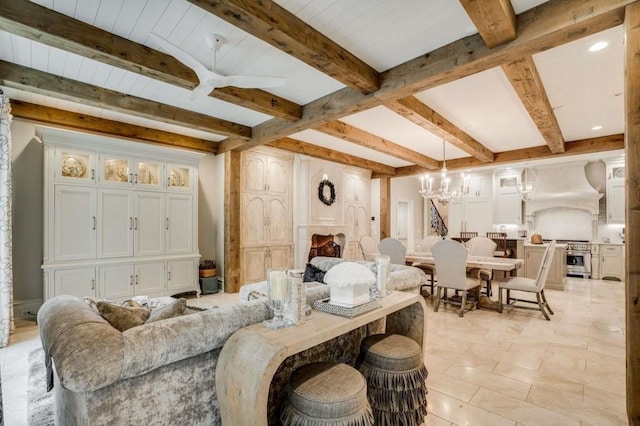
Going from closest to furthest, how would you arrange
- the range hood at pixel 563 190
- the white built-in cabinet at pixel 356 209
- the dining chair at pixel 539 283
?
the dining chair at pixel 539 283 → the range hood at pixel 563 190 → the white built-in cabinet at pixel 356 209

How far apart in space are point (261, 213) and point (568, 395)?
15.9ft

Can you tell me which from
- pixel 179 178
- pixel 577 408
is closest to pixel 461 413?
pixel 577 408

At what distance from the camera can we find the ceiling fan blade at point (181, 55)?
202 cm

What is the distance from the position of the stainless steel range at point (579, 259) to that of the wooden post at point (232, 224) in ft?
23.8

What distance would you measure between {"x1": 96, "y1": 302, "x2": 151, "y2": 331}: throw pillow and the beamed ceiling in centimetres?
183

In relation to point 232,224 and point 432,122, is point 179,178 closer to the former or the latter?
point 232,224

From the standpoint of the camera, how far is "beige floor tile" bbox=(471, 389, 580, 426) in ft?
6.45

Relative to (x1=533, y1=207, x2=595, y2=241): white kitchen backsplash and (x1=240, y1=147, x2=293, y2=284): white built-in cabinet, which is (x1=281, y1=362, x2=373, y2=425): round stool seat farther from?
(x1=533, y1=207, x2=595, y2=241): white kitchen backsplash

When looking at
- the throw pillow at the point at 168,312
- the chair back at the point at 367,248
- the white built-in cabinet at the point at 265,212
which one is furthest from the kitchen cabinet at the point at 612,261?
the throw pillow at the point at 168,312

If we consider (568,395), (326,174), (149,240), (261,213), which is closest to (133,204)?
(149,240)

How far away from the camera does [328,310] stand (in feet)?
5.57

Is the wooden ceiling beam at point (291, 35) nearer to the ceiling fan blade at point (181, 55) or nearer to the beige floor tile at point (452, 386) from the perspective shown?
the ceiling fan blade at point (181, 55)

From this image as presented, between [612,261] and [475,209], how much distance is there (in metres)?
3.10

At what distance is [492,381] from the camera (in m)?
2.46
